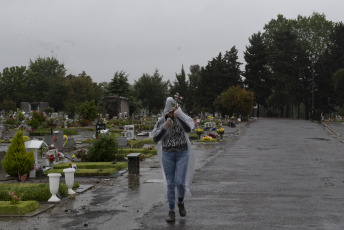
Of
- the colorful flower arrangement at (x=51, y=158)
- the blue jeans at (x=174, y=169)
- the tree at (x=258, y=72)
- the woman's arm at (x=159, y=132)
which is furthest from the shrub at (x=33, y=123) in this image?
the tree at (x=258, y=72)

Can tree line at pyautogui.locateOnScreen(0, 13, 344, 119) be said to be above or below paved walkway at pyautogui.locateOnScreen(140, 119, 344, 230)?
above

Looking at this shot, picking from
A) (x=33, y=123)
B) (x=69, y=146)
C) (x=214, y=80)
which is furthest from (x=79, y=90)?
(x=69, y=146)

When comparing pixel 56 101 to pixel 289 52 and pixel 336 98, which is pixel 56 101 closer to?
pixel 289 52

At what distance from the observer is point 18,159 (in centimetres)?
1389

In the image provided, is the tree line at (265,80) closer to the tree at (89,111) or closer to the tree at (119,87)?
the tree at (119,87)

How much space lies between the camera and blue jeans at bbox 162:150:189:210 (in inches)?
329

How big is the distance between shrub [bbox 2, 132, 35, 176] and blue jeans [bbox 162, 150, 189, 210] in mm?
6703

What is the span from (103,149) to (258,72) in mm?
62735

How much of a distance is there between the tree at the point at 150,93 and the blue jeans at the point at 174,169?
2892 inches

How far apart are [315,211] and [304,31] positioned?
287 ft

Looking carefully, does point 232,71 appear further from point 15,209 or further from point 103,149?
point 15,209

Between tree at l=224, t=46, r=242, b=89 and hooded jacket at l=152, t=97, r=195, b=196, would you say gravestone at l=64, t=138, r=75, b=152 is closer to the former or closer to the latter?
hooded jacket at l=152, t=97, r=195, b=196

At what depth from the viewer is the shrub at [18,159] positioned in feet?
45.0

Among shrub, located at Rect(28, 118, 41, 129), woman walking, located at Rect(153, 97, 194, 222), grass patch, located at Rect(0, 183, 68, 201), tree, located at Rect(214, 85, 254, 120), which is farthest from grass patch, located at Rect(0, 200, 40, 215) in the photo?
tree, located at Rect(214, 85, 254, 120)
